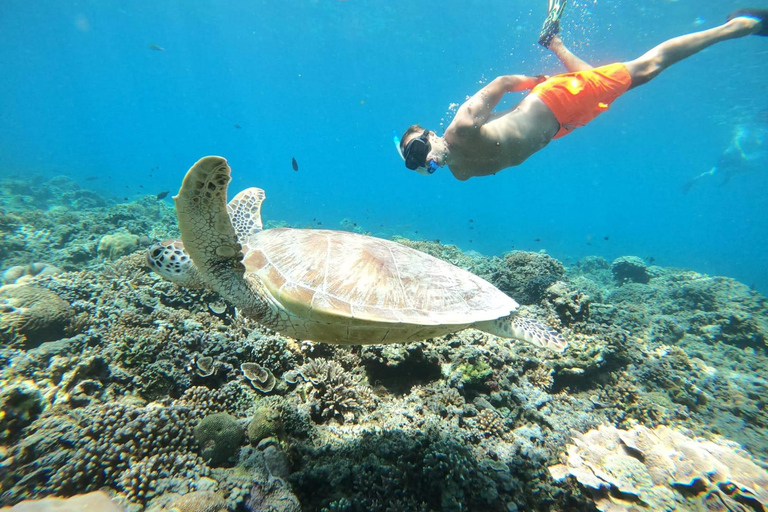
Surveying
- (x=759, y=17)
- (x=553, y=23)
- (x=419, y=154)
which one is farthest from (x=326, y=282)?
(x=759, y=17)

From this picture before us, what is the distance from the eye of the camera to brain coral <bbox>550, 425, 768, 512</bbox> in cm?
237

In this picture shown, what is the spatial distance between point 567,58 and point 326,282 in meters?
7.05

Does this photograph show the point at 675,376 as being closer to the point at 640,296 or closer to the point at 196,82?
the point at 640,296

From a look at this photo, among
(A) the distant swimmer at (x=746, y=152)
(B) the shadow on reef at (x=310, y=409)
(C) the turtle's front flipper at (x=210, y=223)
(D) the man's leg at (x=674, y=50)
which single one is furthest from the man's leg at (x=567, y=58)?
(A) the distant swimmer at (x=746, y=152)

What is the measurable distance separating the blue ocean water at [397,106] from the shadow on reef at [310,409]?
9933mm

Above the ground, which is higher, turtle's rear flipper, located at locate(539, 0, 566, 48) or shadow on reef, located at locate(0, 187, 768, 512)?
turtle's rear flipper, located at locate(539, 0, 566, 48)

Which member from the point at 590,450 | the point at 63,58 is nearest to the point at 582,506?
the point at 590,450

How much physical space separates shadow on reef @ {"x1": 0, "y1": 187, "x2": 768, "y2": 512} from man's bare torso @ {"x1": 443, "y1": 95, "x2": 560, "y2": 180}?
272 cm

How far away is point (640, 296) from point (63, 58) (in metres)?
117

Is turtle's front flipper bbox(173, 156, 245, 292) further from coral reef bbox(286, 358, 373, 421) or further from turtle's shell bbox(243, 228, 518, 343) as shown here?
coral reef bbox(286, 358, 373, 421)

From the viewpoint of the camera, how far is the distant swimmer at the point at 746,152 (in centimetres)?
3073

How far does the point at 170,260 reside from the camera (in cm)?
275

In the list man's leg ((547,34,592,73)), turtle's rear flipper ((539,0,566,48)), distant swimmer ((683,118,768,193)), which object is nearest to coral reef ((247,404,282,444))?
man's leg ((547,34,592,73))

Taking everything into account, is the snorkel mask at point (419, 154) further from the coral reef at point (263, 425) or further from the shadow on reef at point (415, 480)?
the coral reef at point (263, 425)
